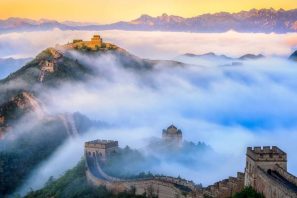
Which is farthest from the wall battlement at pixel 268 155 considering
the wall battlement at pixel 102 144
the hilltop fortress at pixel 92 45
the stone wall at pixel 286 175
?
the hilltop fortress at pixel 92 45

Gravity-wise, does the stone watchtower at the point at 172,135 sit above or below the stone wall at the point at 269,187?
above

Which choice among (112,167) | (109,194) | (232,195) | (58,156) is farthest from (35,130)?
(232,195)

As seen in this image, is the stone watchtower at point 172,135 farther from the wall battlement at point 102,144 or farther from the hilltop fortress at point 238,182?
the hilltop fortress at point 238,182

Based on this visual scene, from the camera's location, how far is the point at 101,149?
217ft

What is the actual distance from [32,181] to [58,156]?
697 cm

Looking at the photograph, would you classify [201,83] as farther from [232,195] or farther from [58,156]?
[232,195]

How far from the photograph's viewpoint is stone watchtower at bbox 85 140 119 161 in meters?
65.7

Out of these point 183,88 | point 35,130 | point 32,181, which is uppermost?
point 183,88

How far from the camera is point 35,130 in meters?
113

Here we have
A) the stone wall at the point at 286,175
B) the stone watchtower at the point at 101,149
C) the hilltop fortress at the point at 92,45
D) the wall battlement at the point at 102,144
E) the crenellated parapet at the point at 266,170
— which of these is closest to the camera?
the stone wall at the point at 286,175

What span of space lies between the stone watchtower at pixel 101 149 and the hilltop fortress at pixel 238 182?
2.35 metres

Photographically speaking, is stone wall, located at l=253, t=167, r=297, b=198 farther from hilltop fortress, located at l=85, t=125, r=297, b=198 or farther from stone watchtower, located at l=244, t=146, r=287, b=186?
stone watchtower, located at l=244, t=146, r=287, b=186

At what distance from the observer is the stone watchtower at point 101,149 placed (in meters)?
65.7

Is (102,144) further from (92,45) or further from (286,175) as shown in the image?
(92,45)
